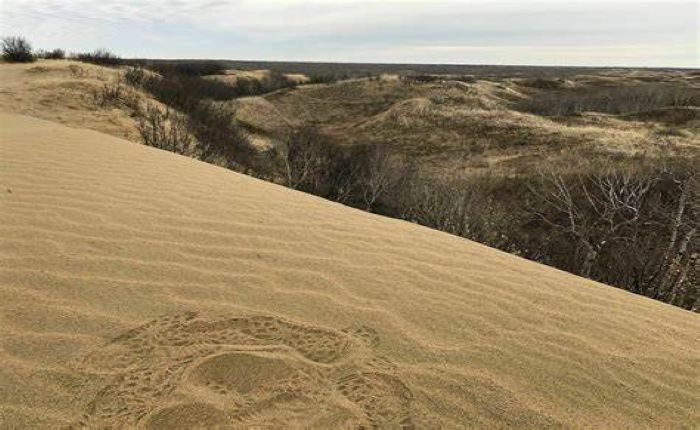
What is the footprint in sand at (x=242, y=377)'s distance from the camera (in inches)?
81.4

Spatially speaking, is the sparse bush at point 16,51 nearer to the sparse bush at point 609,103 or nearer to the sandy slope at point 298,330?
the sandy slope at point 298,330

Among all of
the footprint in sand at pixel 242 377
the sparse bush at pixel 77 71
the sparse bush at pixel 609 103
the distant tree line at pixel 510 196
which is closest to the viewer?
the footprint in sand at pixel 242 377

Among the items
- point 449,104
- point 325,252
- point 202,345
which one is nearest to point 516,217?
point 325,252

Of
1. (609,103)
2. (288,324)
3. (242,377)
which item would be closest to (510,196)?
(288,324)

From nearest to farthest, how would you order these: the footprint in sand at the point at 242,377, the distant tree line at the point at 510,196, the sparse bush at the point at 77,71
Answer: the footprint in sand at the point at 242,377
the distant tree line at the point at 510,196
the sparse bush at the point at 77,71

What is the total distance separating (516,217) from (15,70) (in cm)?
1811

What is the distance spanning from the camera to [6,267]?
3.04 m

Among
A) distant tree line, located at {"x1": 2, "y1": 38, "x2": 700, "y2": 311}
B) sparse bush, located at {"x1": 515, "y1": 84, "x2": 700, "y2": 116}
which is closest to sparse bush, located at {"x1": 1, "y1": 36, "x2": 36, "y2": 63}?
distant tree line, located at {"x1": 2, "y1": 38, "x2": 700, "y2": 311}

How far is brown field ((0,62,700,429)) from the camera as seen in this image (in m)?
2.15

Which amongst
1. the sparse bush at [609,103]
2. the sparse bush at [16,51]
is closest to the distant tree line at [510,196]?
the sparse bush at [16,51]

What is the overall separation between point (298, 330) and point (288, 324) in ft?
0.23

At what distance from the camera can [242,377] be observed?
2320mm

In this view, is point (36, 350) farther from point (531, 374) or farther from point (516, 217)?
point (516, 217)

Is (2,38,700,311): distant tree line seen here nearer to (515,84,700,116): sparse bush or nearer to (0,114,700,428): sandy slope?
(0,114,700,428): sandy slope
